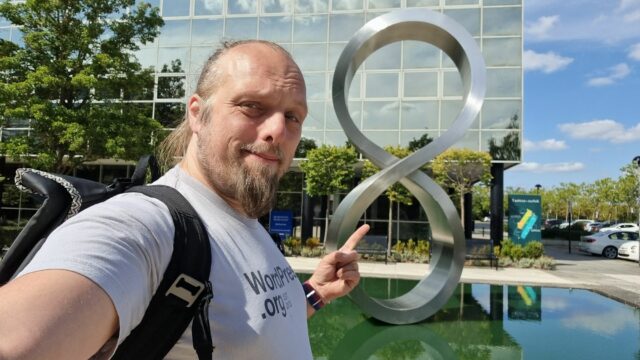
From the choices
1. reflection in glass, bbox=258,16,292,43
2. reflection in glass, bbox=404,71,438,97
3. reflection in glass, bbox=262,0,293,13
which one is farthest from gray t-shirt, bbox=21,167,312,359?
reflection in glass, bbox=262,0,293,13

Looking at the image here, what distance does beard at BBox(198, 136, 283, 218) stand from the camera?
4.20ft

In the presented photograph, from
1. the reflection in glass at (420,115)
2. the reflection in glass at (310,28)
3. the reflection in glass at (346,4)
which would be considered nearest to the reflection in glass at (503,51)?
the reflection in glass at (420,115)

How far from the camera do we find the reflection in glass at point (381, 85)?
63.3 ft

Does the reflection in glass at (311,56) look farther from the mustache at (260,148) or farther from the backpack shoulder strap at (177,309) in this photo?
the backpack shoulder strap at (177,309)

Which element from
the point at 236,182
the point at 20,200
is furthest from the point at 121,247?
the point at 20,200

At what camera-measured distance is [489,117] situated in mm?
18328

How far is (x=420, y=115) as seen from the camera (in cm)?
1900

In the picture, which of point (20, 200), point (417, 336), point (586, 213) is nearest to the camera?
point (417, 336)

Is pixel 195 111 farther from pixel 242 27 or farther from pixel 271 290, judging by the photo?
pixel 242 27

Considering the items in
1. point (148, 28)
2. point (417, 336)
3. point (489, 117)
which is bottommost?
point (417, 336)

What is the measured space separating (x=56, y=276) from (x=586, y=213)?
64608mm

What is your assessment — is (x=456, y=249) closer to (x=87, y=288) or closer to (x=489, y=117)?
(x=87, y=288)

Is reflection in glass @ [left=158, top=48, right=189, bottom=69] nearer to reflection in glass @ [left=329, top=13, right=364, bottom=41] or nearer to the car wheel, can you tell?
reflection in glass @ [left=329, top=13, right=364, bottom=41]

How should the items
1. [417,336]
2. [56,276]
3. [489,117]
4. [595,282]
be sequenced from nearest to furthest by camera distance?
[56,276], [417,336], [595,282], [489,117]
